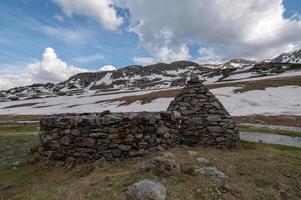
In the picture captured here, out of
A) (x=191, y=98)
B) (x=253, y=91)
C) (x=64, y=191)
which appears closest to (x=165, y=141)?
(x=191, y=98)

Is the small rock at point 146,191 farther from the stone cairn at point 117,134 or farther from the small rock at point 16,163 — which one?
the small rock at point 16,163

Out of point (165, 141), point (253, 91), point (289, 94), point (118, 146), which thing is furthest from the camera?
point (253, 91)

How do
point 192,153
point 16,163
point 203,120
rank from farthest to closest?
point 203,120 < point 16,163 < point 192,153

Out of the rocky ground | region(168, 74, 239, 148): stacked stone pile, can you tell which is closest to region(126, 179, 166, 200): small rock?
the rocky ground

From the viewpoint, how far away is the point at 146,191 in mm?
9992

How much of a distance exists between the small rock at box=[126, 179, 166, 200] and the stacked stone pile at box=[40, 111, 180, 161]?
3.68 meters

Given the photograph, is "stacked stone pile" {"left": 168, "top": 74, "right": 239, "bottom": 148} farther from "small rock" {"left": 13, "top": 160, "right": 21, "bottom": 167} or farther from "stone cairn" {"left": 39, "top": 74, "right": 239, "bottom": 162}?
"small rock" {"left": 13, "top": 160, "right": 21, "bottom": 167}

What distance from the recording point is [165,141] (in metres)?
15.4

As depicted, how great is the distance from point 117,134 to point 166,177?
3.81 meters

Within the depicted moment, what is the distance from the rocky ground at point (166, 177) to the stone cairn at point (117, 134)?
55 cm

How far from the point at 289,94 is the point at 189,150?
196 ft

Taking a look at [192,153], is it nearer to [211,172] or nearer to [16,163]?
[211,172]

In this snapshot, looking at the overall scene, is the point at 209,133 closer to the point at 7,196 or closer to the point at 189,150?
the point at 189,150

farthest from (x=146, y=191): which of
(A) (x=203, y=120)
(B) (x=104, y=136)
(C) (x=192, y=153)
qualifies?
(A) (x=203, y=120)
